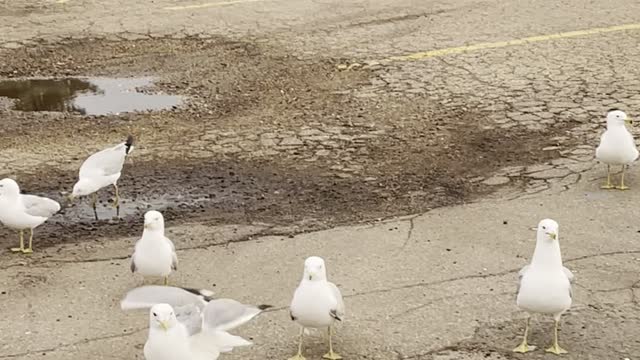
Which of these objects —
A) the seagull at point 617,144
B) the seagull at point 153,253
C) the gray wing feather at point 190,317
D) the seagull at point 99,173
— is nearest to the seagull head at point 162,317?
the gray wing feather at point 190,317

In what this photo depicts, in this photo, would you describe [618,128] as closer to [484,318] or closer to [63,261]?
[484,318]

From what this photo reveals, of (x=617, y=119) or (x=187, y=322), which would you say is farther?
(x=617, y=119)

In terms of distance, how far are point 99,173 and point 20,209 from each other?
2.65 feet

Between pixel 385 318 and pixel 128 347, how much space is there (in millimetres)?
1506

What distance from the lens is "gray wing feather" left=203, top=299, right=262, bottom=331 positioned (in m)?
5.35

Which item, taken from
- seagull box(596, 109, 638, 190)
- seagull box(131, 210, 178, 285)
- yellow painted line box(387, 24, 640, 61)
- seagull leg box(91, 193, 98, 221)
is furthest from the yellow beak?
yellow painted line box(387, 24, 640, 61)

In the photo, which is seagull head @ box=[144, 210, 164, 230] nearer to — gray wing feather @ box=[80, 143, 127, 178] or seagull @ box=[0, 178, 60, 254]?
seagull @ box=[0, 178, 60, 254]

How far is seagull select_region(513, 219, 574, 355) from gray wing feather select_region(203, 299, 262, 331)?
1.51 meters

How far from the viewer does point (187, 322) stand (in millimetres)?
5324

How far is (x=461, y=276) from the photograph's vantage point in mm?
6762

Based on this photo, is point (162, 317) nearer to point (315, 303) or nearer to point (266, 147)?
point (315, 303)

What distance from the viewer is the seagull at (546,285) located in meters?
5.71

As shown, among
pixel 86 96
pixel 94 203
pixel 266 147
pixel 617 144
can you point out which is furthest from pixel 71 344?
pixel 86 96

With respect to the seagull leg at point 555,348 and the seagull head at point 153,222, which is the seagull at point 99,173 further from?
the seagull leg at point 555,348
